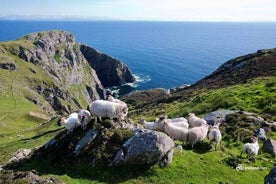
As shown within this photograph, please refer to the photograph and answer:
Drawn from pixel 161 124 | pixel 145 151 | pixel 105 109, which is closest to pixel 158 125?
pixel 161 124

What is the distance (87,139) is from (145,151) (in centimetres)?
480

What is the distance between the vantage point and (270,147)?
3225 centimetres

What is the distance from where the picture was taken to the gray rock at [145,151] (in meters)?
24.5

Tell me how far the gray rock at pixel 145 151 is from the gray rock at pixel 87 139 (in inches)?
106

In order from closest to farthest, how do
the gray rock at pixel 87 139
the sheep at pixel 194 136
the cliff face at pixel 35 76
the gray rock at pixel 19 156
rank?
the gray rock at pixel 87 139
the sheep at pixel 194 136
the gray rock at pixel 19 156
the cliff face at pixel 35 76

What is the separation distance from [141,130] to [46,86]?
132321 millimetres

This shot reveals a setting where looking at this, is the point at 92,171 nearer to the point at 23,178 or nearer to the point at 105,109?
the point at 23,178

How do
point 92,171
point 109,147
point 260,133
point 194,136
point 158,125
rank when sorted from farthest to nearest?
1. point 260,133
2. point 158,125
3. point 194,136
4. point 109,147
5. point 92,171

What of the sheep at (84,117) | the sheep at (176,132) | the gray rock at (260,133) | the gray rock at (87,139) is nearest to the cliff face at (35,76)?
the gray rock at (260,133)

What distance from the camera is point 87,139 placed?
85.7 ft

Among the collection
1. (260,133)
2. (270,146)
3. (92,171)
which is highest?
(92,171)

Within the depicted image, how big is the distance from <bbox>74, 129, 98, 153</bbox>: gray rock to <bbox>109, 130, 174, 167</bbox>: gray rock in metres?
2.68

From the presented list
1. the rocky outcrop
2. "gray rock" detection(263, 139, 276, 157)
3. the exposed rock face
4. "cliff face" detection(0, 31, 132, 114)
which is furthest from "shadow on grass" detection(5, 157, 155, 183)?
"cliff face" detection(0, 31, 132, 114)

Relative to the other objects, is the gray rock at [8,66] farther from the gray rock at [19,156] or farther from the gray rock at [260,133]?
the gray rock at [260,133]
